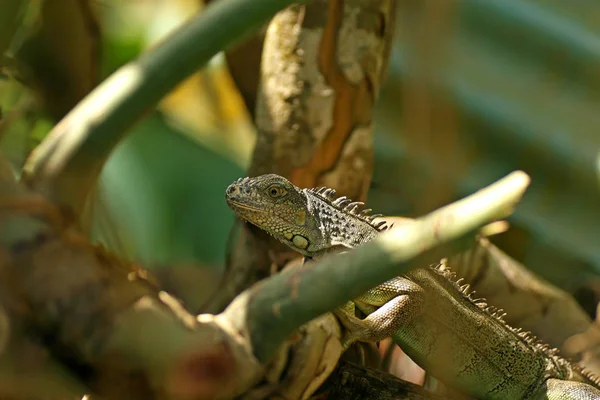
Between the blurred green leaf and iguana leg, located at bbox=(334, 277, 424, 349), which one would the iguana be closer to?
iguana leg, located at bbox=(334, 277, 424, 349)

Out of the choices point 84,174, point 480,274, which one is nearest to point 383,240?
point 84,174

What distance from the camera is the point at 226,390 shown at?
930mm

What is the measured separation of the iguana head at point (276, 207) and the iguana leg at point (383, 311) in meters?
0.33

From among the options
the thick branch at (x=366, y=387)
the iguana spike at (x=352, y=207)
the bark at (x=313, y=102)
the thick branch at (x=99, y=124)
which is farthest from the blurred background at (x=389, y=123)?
the thick branch at (x=99, y=124)

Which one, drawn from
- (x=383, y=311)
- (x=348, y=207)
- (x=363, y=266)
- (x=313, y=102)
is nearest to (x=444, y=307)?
(x=383, y=311)

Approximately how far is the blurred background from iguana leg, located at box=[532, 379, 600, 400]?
106 cm

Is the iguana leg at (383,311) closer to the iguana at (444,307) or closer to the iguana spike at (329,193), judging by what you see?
the iguana at (444,307)

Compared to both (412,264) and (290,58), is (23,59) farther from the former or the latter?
(412,264)

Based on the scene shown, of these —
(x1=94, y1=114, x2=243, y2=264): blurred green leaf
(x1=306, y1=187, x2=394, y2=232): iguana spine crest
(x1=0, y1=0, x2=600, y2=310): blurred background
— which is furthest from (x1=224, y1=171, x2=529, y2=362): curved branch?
(x1=94, y1=114, x2=243, y2=264): blurred green leaf

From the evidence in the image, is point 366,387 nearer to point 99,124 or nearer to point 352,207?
point 352,207

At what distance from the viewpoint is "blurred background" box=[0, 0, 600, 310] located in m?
3.50

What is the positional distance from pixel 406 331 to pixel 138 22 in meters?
2.53

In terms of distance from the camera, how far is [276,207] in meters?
2.54

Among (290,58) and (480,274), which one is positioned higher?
(290,58)
